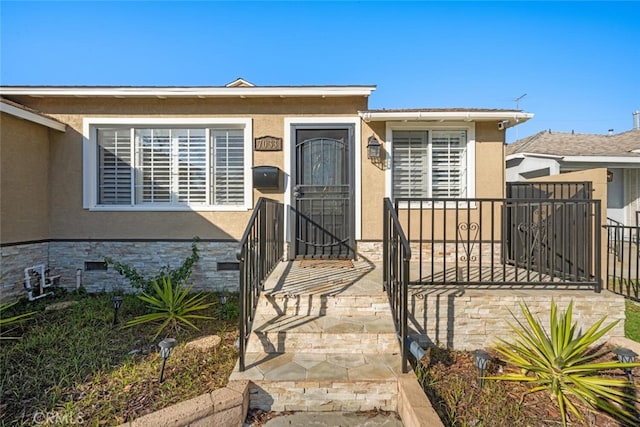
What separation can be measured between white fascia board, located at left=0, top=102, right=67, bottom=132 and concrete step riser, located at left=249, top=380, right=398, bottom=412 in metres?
4.96

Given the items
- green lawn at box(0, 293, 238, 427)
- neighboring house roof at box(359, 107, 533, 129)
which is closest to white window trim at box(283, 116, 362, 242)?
neighboring house roof at box(359, 107, 533, 129)

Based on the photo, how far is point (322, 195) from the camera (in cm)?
515

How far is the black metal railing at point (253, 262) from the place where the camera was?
250 cm

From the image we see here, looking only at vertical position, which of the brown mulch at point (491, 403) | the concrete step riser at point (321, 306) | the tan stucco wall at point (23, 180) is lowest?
the brown mulch at point (491, 403)

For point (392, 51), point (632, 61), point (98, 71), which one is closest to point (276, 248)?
point (98, 71)

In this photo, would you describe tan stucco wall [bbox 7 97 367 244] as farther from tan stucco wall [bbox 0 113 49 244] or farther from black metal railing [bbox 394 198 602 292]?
black metal railing [bbox 394 198 602 292]

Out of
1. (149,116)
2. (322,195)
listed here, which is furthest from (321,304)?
(149,116)

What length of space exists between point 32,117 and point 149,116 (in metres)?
1.55

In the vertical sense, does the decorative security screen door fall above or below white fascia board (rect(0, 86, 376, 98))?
below

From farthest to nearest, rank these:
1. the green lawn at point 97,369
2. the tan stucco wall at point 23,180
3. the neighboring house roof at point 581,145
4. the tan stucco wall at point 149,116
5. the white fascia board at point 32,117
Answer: the neighboring house roof at point 581,145 → the tan stucco wall at point 149,116 → the tan stucco wall at point 23,180 → the white fascia board at point 32,117 → the green lawn at point 97,369

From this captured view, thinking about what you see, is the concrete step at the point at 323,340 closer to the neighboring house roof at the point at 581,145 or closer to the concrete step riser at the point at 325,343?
the concrete step riser at the point at 325,343

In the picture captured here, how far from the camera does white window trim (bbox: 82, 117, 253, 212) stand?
5.04 metres

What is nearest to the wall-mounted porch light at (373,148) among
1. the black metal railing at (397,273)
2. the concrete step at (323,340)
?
the black metal railing at (397,273)

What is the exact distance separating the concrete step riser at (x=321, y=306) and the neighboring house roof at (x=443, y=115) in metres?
3.01
